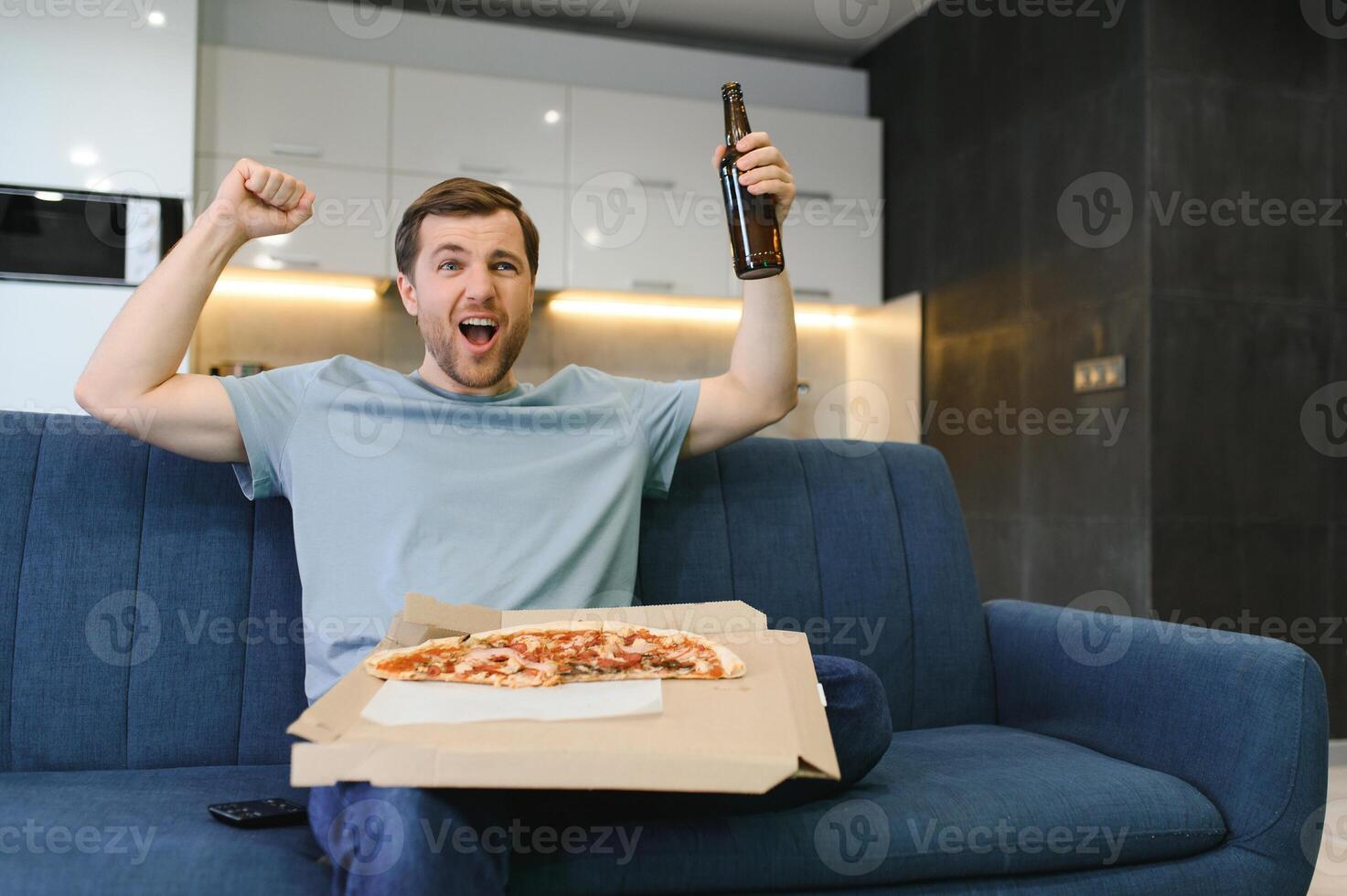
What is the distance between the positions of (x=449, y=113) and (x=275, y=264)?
83cm

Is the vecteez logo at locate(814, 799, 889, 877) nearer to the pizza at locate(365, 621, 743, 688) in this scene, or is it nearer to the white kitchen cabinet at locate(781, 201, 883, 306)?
the pizza at locate(365, 621, 743, 688)

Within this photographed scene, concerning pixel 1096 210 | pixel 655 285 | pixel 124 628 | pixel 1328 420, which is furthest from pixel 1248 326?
pixel 124 628

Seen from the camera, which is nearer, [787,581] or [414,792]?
[414,792]

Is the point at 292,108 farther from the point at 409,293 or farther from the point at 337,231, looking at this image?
the point at 409,293

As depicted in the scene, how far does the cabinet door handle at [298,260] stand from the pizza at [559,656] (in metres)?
3.01

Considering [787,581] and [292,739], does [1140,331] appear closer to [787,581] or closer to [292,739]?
[787,581]

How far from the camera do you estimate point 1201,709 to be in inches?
59.9

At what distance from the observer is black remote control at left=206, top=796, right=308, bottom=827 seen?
1255 millimetres

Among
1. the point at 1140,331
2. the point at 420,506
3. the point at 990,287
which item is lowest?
the point at 420,506

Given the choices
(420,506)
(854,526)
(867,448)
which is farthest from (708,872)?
(867,448)

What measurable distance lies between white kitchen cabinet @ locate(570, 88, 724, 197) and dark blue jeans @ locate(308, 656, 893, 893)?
327 centimetres

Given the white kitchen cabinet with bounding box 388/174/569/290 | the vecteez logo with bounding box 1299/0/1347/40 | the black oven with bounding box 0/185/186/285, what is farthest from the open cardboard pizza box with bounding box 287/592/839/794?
the vecteez logo with bounding box 1299/0/1347/40

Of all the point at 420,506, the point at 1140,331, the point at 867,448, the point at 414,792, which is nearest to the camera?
the point at 414,792

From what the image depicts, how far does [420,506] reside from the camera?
60.9 inches
